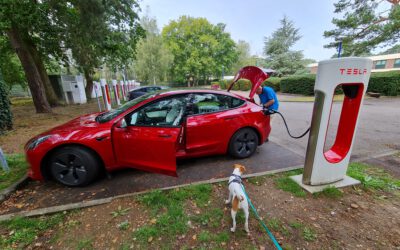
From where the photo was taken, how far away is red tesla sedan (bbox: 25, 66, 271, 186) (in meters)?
2.62

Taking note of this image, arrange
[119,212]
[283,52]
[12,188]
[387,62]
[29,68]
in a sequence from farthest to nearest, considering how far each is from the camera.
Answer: [387,62] < [283,52] < [29,68] < [12,188] < [119,212]

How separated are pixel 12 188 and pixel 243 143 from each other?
4.02m

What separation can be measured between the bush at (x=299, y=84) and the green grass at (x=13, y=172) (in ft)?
58.5

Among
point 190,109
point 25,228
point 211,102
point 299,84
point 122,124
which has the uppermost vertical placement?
point 299,84

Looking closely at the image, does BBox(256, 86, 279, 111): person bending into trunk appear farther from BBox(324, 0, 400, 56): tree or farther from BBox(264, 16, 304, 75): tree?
BBox(264, 16, 304, 75): tree

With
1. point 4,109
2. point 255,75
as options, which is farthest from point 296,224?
point 4,109

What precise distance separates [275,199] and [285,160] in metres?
1.42

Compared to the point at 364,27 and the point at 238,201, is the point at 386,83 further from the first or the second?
the point at 238,201

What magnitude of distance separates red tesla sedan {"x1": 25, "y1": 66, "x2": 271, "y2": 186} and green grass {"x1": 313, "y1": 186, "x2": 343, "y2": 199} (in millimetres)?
1450

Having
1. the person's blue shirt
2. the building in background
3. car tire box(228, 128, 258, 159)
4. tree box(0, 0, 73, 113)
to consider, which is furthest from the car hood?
the building in background

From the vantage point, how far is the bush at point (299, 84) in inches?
608

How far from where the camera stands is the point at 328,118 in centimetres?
244

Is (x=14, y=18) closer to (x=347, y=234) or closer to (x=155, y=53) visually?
(x=347, y=234)

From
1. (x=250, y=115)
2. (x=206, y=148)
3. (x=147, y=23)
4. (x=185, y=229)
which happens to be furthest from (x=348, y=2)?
(x=147, y=23)
